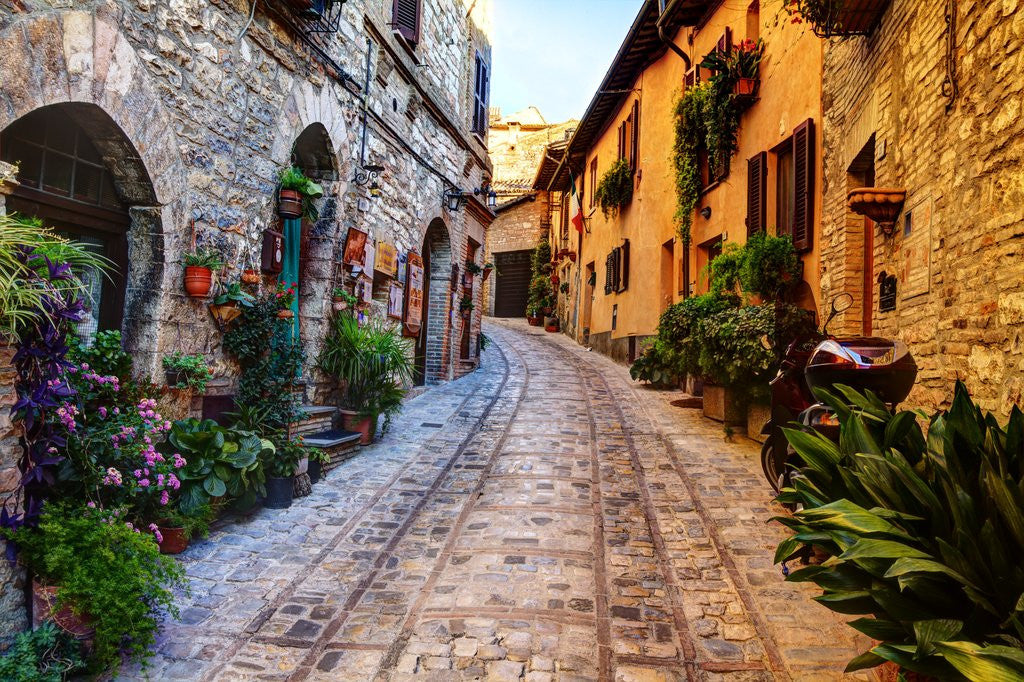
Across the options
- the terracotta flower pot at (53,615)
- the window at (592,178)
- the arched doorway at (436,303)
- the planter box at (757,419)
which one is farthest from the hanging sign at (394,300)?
the window at (592,178)

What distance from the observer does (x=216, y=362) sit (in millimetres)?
5324

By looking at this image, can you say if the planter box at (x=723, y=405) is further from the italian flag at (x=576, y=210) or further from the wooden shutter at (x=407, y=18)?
the italian flag at (x=576, y=210)

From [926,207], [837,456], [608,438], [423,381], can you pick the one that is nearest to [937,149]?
[926,207]

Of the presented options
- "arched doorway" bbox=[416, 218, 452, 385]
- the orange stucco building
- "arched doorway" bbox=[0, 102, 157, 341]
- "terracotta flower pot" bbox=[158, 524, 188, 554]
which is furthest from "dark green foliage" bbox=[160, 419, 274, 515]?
"arched doorway" bbox=[416, 218, 452, 385]

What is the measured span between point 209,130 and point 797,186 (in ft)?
21.0

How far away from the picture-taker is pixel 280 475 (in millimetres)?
5184

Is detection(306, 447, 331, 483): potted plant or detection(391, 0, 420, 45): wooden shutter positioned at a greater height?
detection(391, 0, 420, 45): wooden shutter

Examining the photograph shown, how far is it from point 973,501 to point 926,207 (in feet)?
10.2

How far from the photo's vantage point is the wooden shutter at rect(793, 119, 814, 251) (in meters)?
7.57

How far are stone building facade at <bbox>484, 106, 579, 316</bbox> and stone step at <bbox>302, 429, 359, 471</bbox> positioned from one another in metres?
21.3

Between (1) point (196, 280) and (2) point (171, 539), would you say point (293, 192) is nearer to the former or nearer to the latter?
(1) point (196, 280)

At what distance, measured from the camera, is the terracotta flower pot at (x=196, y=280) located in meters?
4.90

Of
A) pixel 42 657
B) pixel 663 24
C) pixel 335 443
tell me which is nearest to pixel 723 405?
pixel 335 443

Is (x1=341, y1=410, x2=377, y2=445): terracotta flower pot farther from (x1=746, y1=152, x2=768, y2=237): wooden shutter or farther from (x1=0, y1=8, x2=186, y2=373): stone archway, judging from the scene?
(x1=746, y1=152, x2=768, y2=237): wooden shutter
